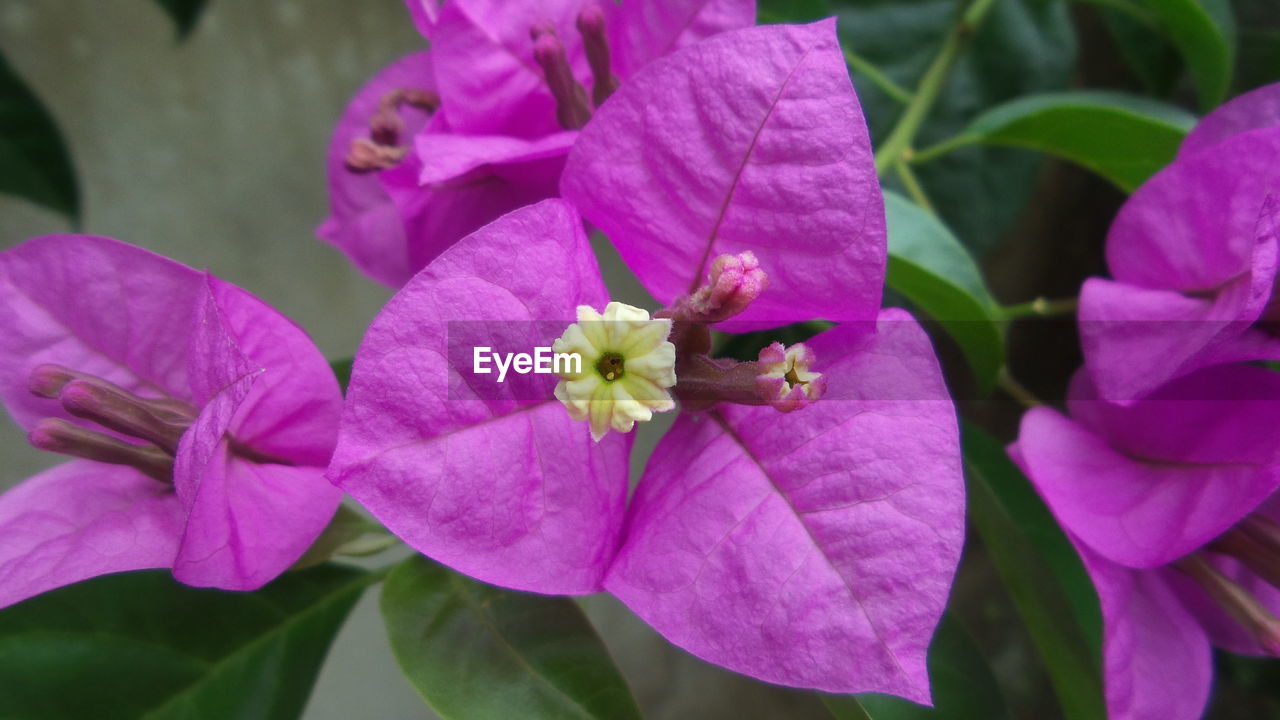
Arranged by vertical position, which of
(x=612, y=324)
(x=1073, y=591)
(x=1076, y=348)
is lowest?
(x=1076, y=348)

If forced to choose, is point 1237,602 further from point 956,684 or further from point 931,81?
point 931,81

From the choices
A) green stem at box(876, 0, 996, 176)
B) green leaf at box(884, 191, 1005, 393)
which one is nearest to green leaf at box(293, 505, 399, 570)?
green leaf at box(884, 191, 1005, 393)

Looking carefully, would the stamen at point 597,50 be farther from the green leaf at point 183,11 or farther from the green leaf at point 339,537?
the green leaf at point 183,11

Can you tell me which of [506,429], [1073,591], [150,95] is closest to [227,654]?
[506,429]

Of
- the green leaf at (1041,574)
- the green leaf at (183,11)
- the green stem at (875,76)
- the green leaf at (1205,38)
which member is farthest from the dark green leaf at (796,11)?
the green leaf at (183,11)

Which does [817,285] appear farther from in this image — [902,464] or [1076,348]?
[1076,348]

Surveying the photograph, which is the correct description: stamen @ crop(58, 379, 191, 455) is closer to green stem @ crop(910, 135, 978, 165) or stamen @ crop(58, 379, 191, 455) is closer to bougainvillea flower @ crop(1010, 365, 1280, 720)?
bougainvillea flower @ crop(1010, 365, 1280, 720)
